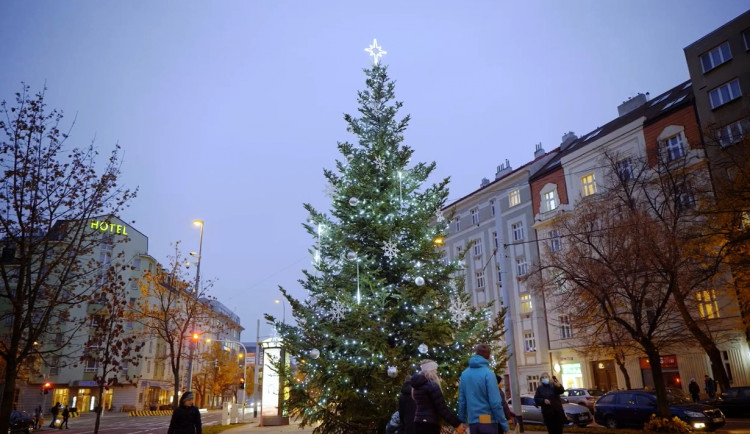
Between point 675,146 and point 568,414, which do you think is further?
point 675,146

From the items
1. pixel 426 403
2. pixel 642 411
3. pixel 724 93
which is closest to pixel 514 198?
pixel 724 93

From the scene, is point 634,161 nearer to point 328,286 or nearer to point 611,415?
point 611,415

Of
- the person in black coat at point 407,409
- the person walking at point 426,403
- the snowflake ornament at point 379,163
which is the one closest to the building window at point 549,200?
the snowflake ornament at point 379,163

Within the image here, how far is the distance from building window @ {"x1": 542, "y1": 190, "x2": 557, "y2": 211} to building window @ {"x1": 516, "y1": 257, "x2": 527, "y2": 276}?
5281mm

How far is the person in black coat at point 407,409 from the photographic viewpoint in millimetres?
7406

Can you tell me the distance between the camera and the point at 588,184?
38906mm

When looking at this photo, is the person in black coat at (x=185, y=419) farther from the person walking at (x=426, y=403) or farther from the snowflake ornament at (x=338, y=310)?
the person walking at (x=426, y=403)

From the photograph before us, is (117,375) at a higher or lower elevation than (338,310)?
lower

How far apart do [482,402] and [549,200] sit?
3888 centimetres

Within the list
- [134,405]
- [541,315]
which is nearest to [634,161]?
[541,315]

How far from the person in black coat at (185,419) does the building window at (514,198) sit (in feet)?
135

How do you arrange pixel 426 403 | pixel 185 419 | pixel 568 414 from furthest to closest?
pixel 568 414 → pixel 185 419 → pixel 426 403

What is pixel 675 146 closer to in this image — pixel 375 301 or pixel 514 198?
pixel 514 198

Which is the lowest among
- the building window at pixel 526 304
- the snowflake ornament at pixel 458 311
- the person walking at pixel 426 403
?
the person walking at pixel 426 403
